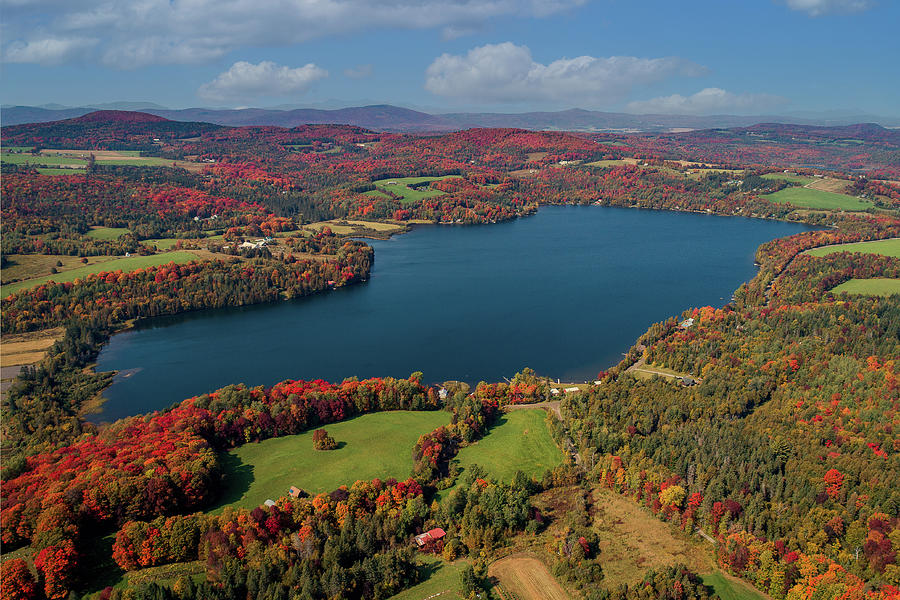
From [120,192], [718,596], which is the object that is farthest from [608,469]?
[120,192]

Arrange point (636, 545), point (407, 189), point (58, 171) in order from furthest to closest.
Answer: point (407, 189), point (58, 171), point (636, 545)

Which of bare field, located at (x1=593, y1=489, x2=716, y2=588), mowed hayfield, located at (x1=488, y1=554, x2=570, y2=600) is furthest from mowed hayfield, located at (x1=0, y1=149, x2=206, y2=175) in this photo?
bare field, located at (x1=593, y1=489, x2=716, y2=588)

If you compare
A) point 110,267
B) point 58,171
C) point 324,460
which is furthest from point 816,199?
point 58,171

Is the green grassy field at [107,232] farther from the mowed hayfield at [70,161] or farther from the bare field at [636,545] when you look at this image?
the bare field at [636,545]

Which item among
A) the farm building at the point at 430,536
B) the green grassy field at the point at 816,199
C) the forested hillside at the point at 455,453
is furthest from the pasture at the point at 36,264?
the green grassy field at the point at 816,199

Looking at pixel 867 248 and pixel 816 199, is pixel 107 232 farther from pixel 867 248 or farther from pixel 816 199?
pixel 816 199

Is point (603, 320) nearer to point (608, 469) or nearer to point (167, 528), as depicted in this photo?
point (608, 469)
